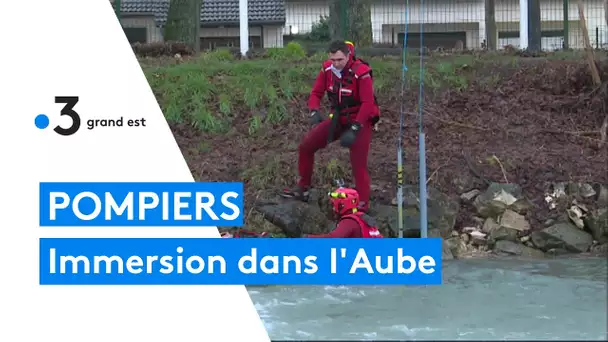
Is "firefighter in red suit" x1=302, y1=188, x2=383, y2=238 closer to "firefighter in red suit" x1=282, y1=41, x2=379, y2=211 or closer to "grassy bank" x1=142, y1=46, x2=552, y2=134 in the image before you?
"firefighter in red suit" x1=282, y1=41, x2=379, y2=211

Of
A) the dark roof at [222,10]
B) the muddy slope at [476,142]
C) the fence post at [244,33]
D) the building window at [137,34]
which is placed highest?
the dark roof at [222,10]

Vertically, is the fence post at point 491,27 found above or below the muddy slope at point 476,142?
Answer: above

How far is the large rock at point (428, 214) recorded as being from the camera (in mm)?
12633

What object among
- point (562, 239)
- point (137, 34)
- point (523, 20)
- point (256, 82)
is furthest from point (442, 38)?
point (562, 239)

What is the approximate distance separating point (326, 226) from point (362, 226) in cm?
229

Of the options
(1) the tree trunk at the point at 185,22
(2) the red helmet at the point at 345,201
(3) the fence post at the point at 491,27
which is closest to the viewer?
(2) the red helmet at the point at 345,201

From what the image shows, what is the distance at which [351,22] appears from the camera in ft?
58.4

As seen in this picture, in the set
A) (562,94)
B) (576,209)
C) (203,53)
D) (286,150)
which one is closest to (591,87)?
(562,94)

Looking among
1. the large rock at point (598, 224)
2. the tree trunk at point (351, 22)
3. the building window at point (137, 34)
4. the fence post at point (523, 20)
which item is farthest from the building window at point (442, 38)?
the large rock at point (598, 224)

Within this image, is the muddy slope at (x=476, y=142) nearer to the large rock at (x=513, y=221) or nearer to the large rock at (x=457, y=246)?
the large rock at (x=513, y=221)

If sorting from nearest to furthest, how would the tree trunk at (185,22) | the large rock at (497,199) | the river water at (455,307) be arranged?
the river water at (455,307) → the large rock at (497,199) → the tree trunk at (185,22)

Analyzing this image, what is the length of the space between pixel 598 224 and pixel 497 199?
1024 mm

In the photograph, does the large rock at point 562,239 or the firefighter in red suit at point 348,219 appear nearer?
the firefighter in red suit at point 348,219

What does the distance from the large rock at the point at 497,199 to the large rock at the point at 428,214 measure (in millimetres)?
242
